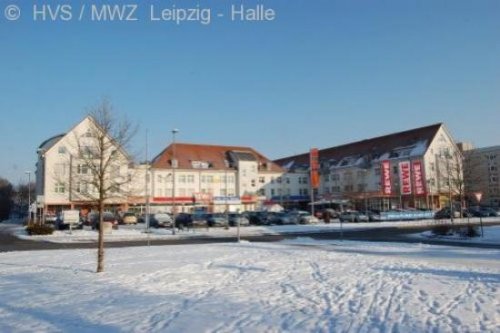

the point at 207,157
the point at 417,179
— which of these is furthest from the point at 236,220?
the point at 207,157

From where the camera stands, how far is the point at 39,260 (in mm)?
18562

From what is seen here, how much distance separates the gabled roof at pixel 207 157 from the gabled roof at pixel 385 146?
581 inches

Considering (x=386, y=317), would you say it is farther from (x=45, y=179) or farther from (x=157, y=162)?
(x=157, y=162)

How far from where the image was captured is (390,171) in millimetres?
78688

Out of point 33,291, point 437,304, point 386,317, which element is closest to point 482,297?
point 437,304

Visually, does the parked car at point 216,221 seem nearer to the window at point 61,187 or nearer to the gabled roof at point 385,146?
the window at point 61,187

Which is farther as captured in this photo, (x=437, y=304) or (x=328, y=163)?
(x=328, y=163)

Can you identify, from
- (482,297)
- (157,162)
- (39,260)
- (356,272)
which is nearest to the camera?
(482,297)

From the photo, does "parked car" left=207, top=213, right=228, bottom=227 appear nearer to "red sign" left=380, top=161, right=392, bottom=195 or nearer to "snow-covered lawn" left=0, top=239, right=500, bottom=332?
"red sign" left=380, top=161, right=392, bottom=195

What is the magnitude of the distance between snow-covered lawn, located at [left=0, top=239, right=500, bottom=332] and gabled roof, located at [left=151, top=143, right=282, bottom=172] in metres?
68.6

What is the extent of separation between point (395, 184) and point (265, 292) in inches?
3080

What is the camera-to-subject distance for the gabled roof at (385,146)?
87438 millimetres

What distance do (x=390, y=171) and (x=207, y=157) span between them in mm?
32533

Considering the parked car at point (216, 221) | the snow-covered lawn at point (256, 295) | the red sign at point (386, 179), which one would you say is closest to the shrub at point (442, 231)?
the snow-covered lawn at point (256, 295)
